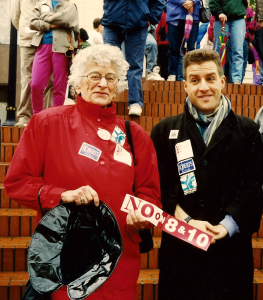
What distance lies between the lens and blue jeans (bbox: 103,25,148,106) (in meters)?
4.54

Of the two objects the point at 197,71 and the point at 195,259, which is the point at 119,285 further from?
the point at 197,71

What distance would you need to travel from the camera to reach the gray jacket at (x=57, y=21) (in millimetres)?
4570

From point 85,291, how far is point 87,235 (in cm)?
23

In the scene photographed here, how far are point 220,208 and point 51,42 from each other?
342 centimetres

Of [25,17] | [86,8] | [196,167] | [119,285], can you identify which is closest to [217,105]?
[196,167]

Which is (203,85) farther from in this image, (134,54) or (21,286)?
(134,54)

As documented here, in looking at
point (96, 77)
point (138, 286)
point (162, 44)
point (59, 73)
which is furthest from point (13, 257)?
point (162, 44)

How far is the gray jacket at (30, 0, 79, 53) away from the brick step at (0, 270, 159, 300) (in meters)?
2.73

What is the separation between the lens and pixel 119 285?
178 centimetres

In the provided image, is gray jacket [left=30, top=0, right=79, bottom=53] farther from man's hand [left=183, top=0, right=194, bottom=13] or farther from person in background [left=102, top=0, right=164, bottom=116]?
man's hand [left=183, top=0, right=194, bottom=13]

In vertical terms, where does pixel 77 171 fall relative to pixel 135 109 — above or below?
below

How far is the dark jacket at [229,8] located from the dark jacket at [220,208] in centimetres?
493

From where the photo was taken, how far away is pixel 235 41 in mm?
6492

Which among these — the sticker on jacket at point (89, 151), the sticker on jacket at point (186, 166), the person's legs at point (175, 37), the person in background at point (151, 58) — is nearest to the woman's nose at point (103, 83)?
the sticker on jacket at point (89, 151)
